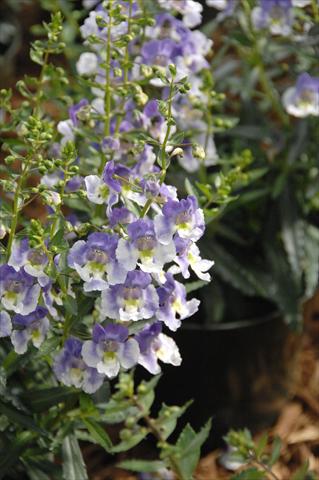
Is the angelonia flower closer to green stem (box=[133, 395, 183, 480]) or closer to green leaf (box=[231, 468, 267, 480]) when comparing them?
green stem (box=[133, 395, 183, 480])

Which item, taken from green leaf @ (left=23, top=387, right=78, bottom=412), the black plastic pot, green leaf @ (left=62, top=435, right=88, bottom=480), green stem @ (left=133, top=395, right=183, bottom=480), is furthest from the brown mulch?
green leaf @ (left=23, top=387, right=78, bottom=412)

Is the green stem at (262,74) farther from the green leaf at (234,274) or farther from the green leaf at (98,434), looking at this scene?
the green leaf at (98,434)

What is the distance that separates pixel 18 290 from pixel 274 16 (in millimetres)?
851

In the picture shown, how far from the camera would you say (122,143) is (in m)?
1.28

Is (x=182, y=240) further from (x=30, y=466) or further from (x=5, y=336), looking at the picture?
(x=30, y=466)

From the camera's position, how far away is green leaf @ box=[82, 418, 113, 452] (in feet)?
3.92

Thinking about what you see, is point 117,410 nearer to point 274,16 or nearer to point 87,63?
point 87,63

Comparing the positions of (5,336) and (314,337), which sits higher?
(5,336)

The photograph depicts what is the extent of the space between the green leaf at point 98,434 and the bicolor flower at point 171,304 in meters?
0.21

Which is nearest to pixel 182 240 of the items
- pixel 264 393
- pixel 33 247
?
pixel 33 247

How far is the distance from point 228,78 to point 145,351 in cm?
95

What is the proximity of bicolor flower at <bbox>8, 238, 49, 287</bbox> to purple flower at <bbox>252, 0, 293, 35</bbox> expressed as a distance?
82 centimetres

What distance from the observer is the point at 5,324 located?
1.08 metres

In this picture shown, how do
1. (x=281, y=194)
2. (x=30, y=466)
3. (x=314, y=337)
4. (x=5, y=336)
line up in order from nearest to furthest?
(x=5, y=336)
(x=30, y=466)
(x=281, y=194)
(x=314, y=337)
